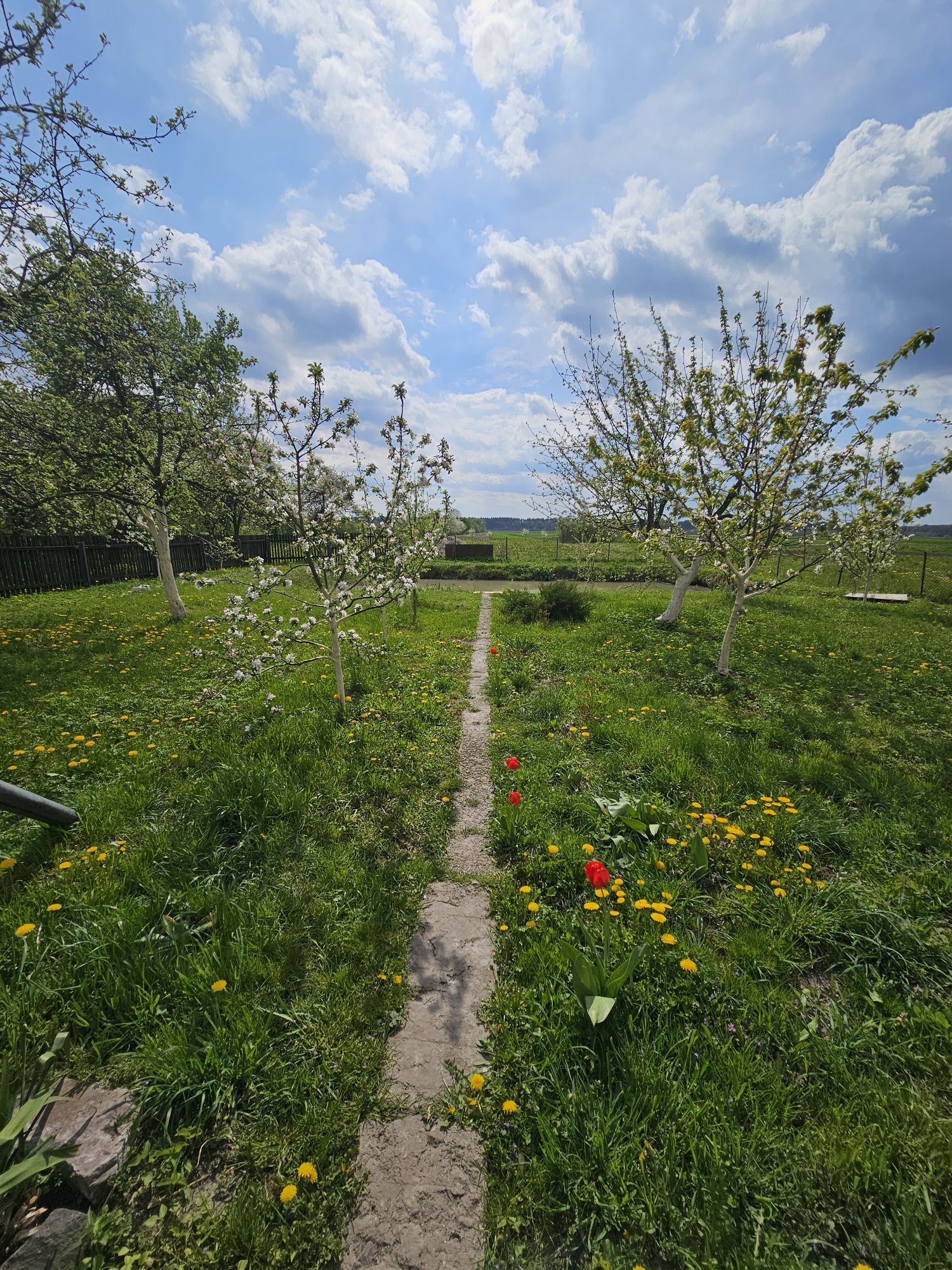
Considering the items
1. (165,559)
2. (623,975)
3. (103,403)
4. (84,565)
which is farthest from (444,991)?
(84,565)

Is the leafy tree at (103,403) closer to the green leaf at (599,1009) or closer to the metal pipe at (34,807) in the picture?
the metal pipe at (34,807)

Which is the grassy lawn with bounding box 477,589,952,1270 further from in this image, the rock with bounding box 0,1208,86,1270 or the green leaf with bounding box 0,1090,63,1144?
the green leaf with bounding box 0,1090,63,1144

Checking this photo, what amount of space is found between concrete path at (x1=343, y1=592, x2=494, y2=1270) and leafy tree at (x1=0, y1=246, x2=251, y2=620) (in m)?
4.64

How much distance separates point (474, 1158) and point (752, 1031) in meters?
1.33

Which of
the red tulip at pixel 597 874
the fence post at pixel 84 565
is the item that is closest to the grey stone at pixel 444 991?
the red tulip at pixel 597 874

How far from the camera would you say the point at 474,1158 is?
5.84 feet

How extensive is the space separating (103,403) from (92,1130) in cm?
891

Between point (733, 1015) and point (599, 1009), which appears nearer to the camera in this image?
point (599, 1009)

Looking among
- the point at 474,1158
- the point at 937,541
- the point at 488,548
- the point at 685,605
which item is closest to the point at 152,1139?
the point at 474,1158

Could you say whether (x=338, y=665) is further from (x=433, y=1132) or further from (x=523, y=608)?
(x=523, y=608)

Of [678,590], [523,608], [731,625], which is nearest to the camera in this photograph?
[731,625]

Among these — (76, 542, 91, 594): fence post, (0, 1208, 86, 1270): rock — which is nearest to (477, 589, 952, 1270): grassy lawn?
(0, 1208, 86, 1270): rock

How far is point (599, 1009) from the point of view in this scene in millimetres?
2064

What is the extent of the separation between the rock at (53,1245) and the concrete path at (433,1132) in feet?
2.67
